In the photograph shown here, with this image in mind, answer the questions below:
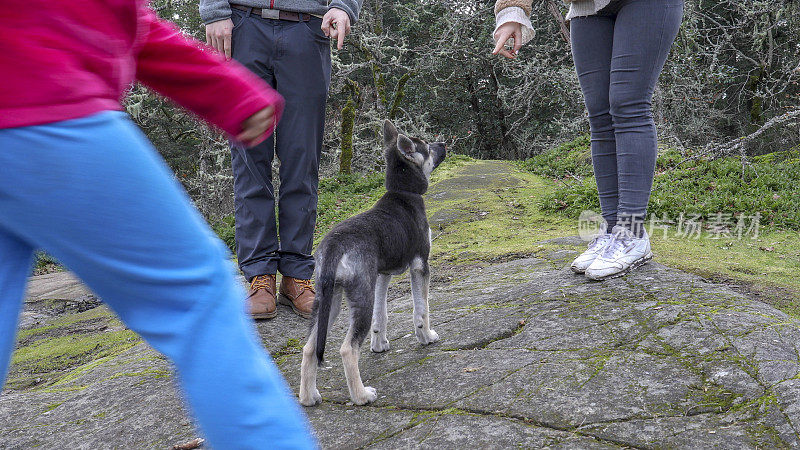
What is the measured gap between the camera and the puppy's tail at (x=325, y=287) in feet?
9.14

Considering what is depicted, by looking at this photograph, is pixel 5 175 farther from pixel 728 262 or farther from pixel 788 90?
pixel 788 90

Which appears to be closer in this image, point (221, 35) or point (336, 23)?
point (336, 23)

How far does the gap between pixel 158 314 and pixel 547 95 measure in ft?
50.1

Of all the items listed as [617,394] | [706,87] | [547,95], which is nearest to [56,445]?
[617,394]

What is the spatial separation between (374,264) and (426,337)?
585 millimetres

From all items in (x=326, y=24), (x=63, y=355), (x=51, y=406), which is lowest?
(x=63, y=355)

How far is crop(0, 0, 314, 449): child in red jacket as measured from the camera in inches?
44.6

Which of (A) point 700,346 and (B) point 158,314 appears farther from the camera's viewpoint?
(A) point 700,346

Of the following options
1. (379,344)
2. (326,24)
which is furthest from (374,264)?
(326,24)

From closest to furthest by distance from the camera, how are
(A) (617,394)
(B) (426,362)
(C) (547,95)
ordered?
(A) (617,394) → (B) (426,362) → (C) (547,95)

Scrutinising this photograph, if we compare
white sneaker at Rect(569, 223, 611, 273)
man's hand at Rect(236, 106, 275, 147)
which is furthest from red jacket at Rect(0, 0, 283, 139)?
white sneaker at Rect(569, 223, 611, 273)

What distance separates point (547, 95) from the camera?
15.5 meters

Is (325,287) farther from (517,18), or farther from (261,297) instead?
(517,18)

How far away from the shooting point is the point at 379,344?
3.39m
